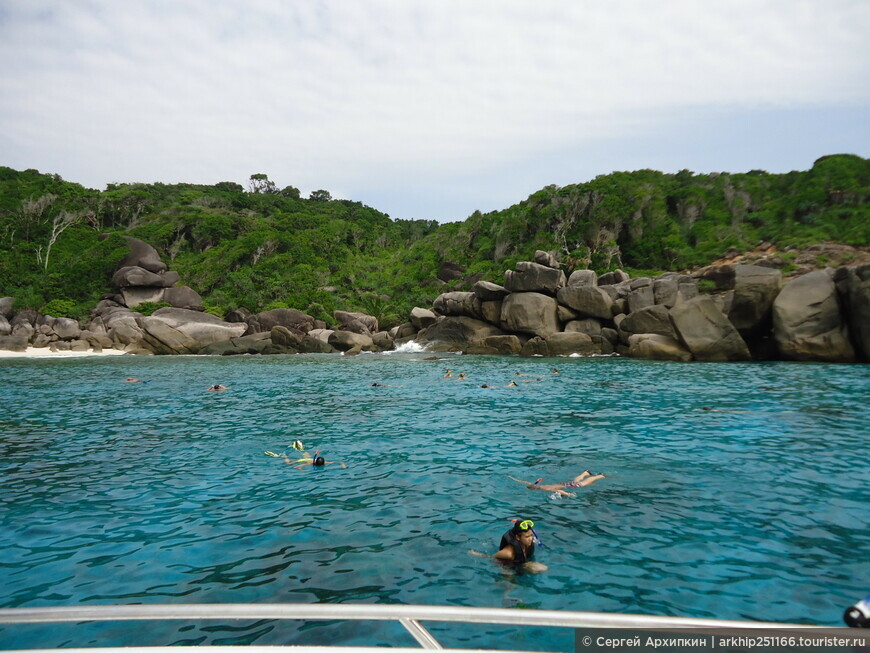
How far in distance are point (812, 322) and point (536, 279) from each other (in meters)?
16.2

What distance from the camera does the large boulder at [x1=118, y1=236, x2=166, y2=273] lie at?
5538 centimetres

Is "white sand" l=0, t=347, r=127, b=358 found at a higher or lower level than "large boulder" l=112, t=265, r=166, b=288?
lower

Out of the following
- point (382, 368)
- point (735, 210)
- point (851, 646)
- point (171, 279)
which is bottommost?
Result: point (382, 368)

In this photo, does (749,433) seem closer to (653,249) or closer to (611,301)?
(611,301)

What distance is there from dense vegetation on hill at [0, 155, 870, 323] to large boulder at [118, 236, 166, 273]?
3.77ft

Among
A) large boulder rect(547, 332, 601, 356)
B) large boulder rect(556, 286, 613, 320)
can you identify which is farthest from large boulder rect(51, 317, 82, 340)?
large boulder rect(556, 286, 613, 320)

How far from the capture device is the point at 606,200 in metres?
58.1

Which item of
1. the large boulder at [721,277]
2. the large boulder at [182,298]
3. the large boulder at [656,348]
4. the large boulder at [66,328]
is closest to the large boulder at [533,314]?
the large boulder at [656,348]

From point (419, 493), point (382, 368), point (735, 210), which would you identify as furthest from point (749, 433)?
point (735, 210)

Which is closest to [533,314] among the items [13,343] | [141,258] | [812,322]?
[812,322]

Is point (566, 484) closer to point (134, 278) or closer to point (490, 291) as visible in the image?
point (490, 291)

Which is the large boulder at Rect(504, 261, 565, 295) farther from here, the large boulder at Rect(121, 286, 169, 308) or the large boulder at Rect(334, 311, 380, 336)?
the large boulder at Rect(121, 286, 169, 308)

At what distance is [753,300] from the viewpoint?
86.0 feet

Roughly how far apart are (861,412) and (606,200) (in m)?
48.8
